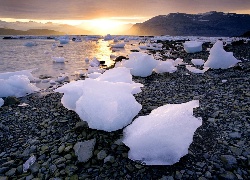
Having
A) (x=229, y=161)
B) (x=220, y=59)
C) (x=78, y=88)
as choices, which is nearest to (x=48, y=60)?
(x=220, y=59)

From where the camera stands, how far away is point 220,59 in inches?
421

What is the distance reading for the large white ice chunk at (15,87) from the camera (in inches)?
308

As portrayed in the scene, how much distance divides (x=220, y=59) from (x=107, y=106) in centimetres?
826

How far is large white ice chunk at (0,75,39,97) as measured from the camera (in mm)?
7812

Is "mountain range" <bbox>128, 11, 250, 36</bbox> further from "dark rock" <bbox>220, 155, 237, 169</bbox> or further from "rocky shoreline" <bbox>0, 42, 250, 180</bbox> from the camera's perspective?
"dark rock" <bbox>220, 155, 237, 169</bbox>

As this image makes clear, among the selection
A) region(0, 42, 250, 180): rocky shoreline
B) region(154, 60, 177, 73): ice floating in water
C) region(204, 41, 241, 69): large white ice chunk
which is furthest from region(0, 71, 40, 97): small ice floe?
region(204, 41, 241, 69): large white ice chunk

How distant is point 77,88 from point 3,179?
8.32 feet

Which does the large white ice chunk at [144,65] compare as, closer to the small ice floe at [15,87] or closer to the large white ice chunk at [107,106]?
the small ice floe at [15,87]

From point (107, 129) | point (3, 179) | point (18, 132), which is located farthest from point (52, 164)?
point (18, 132)

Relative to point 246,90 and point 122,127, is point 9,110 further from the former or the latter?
point 246,90

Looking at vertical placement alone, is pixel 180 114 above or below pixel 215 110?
above

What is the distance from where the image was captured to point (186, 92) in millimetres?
7426

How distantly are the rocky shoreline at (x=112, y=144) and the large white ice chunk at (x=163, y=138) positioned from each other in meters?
0.15

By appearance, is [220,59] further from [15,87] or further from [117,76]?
[15,87]
